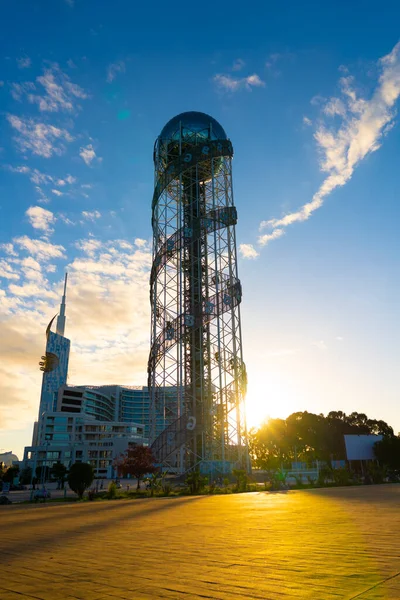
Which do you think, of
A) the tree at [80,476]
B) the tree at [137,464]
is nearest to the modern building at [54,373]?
the tree at [137,464]

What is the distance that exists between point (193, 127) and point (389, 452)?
178 ft

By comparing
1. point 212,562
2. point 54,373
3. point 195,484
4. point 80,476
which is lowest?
point 212,562

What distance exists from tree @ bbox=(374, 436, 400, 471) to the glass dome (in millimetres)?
50794

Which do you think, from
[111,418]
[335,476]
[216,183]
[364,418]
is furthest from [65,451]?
[335,476]

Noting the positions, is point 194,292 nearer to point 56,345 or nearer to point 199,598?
point 199,598

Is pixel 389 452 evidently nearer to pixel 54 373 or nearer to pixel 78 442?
pixel 78 442

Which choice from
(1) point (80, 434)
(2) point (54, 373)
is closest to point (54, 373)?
(2) point (54, 373)

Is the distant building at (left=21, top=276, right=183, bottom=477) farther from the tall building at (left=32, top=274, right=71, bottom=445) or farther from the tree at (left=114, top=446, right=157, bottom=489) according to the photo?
the tree at (left=114, top=446, right=157, bottom=489)

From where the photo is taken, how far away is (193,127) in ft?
188

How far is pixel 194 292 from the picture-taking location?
170ft

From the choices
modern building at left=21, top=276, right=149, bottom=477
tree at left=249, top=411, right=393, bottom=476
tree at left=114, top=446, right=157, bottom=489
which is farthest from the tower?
tree at left=114, top=446, right=157, bottom=489

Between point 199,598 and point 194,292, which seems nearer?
point 199,598

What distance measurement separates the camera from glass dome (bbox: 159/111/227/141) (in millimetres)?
57188

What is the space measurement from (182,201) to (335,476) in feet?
120
